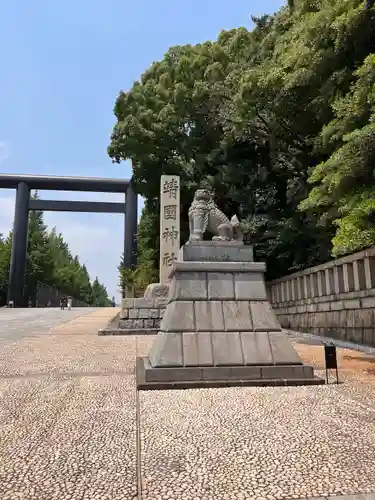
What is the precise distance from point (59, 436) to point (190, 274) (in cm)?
266

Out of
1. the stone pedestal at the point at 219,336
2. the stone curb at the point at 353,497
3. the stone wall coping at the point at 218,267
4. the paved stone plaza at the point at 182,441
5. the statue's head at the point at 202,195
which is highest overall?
the statue's head at the point at 202,195

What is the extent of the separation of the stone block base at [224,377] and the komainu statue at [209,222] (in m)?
2.48

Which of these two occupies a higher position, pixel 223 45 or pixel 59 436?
pixel 223 45

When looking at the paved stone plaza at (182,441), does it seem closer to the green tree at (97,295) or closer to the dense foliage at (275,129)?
the dense foliage at (275,129)

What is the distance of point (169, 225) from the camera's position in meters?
14.5

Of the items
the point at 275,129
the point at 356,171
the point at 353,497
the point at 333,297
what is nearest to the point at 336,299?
the point at 333,297

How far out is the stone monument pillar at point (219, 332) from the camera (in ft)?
14.6

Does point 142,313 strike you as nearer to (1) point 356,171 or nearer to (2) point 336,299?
(2) point 336,299

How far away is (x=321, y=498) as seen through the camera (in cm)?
197

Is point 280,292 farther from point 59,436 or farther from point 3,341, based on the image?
point 59,436

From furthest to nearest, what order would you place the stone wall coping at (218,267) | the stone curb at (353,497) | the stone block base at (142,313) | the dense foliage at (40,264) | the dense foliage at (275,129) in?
the dense foliage at (40,264), the stone block base at (142,313), the dense foliage at (275,129), the stone wall coping at (218,267), the stone curb at (353,497)

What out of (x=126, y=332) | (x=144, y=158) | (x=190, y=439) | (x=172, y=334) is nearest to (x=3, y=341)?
(x=126, y=332)

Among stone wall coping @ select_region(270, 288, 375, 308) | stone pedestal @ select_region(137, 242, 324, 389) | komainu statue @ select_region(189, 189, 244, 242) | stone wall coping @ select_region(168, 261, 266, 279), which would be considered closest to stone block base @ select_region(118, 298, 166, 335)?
stone wall coping @ select_region(270, 288, 375, 308)

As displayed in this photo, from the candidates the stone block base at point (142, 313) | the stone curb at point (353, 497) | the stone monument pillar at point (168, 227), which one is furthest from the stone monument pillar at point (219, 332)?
the stone monument pillar at point (168, 227)
